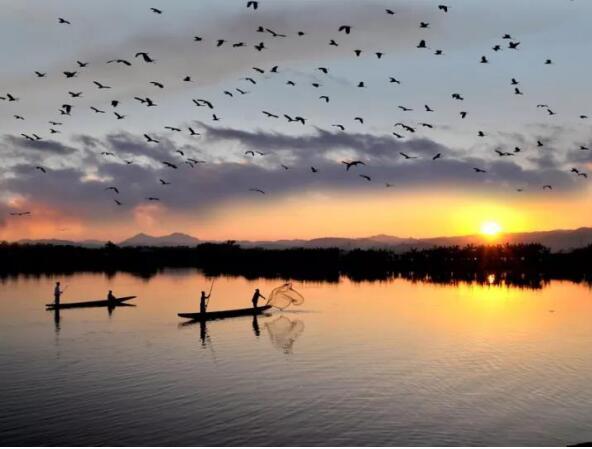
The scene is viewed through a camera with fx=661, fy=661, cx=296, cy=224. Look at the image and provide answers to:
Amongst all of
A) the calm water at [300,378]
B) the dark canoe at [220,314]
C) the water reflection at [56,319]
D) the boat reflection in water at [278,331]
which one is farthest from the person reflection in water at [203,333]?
the water reflection at [56,319]

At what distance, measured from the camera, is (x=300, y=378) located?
37.3 meters

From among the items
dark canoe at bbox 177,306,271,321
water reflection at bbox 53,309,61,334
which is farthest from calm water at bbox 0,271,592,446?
dark canoe at bbox 177,306,271,321

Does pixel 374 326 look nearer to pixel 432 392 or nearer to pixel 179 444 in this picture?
pixel 432 392

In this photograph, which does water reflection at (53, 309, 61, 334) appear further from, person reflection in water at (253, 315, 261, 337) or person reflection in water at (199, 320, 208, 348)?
person reflection in water at (253, 315, 261, 337)

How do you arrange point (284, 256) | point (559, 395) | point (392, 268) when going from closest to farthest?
point (559, 395)
point (392, 268)
point (284, 256)

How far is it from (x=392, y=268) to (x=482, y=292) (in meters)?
83.3

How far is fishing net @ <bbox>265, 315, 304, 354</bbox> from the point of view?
48084 millimetres

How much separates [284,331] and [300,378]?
17980mm

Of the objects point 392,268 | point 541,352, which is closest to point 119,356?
point 541,352

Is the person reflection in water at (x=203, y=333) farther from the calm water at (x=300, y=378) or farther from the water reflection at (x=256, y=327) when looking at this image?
the water reflection at (x=256, y=327)

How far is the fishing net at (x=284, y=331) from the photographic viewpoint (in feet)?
158

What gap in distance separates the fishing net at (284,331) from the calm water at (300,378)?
0.23 meters

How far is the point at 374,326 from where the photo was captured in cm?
5906

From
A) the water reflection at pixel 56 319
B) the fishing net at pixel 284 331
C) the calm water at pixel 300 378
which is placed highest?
the water reflection at pixel 56 319
